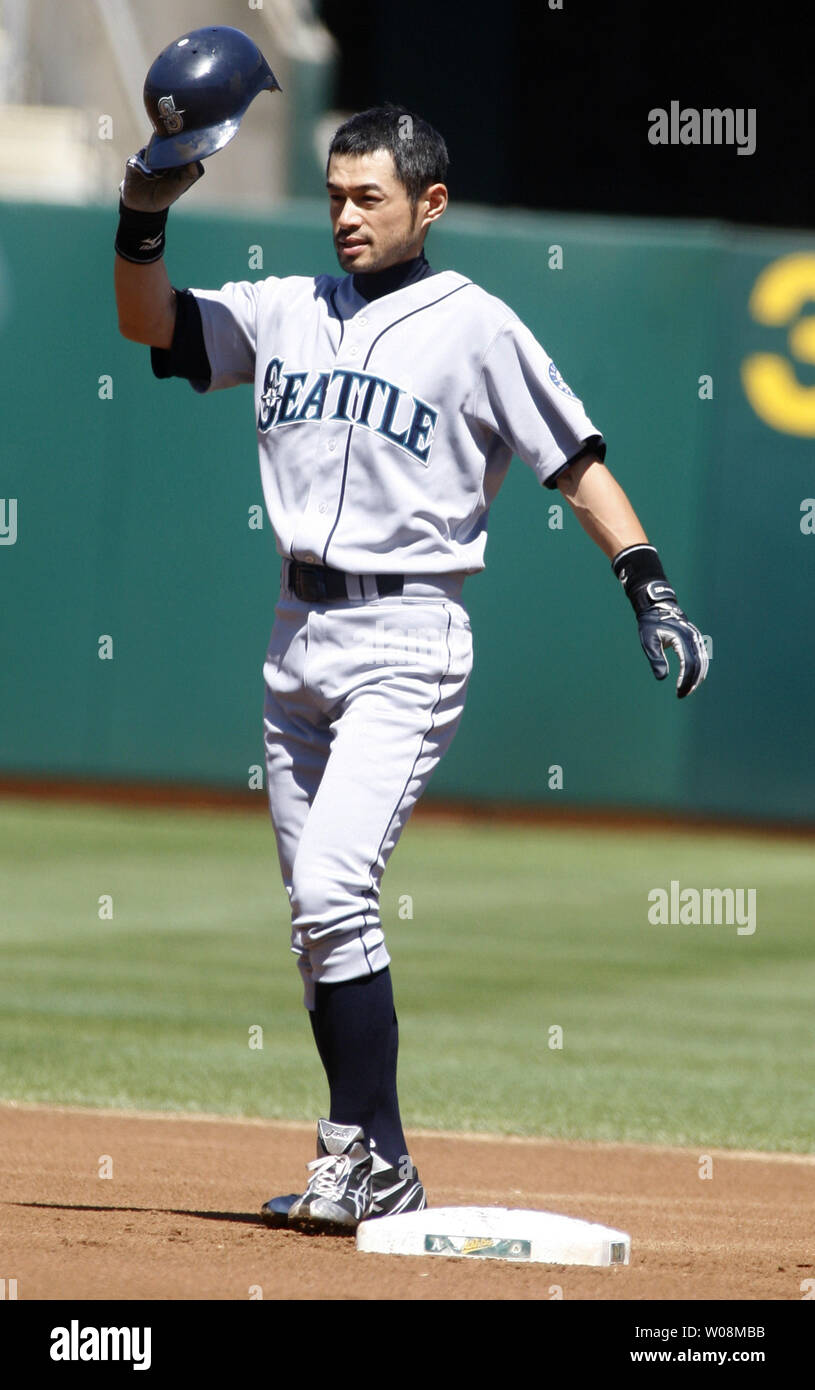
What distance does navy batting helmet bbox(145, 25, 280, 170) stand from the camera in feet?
12.5

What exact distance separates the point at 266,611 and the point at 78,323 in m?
2.03

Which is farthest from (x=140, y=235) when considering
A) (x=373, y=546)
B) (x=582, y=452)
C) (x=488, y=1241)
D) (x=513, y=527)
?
(x=513, y=527)

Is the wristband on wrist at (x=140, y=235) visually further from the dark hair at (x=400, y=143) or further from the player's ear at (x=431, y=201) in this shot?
the player's ear at (x=431, y=201)

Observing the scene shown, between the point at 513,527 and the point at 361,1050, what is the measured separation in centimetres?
822

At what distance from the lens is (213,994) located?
7.34m

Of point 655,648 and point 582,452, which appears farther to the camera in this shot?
point 582,452

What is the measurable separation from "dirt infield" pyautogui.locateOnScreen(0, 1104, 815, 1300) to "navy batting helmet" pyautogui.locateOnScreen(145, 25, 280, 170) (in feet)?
6.59

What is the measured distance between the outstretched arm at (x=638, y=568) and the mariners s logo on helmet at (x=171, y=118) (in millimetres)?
990

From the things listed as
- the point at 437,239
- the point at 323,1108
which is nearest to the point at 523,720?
the point at 437,239

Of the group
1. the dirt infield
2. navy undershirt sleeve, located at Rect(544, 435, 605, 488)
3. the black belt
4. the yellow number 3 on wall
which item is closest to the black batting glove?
navy undershirt sleeve, located at Rect(544, 435, 605, 488)

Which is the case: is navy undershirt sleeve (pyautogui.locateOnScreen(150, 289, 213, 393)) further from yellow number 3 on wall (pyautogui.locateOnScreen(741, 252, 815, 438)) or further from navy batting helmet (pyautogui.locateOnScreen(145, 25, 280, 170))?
yellow number 3 on wall (pyautogui.locateOnScreen(741, 252, 815, 438))

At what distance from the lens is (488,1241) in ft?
11.4

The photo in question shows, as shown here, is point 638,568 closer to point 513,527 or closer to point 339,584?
point 339,584

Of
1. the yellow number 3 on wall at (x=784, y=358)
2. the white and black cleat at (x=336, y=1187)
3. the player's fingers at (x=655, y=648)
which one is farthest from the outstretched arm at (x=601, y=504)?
the yellow number 3 on wall at (x=784, y=358)
